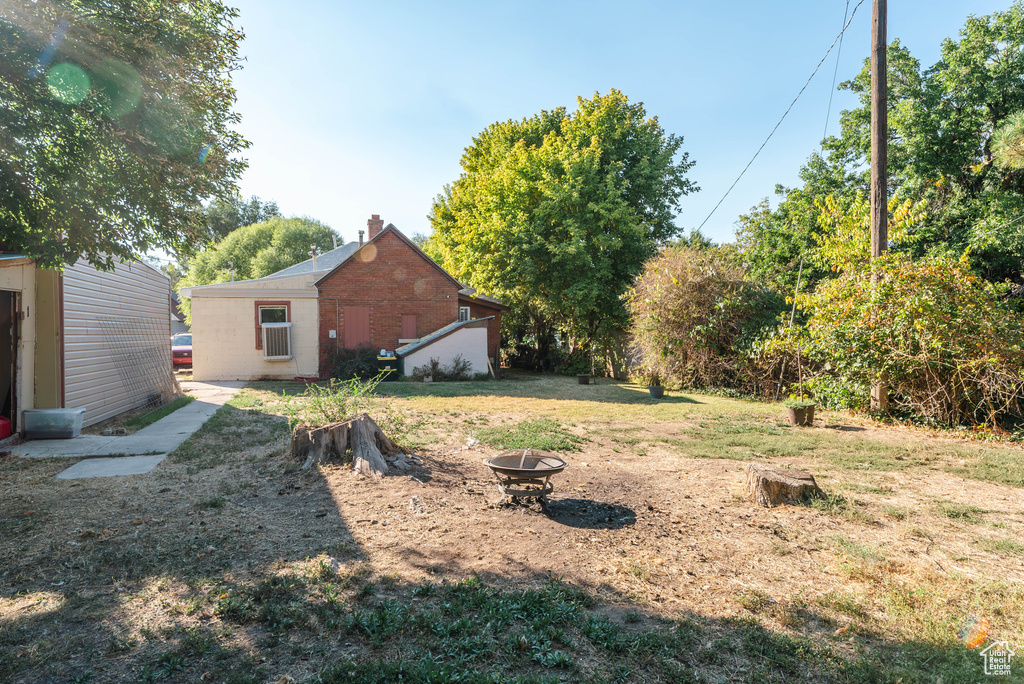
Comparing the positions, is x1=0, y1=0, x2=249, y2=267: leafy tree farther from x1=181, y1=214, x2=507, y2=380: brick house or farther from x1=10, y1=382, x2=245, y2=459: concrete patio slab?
x1=181, y1=214, x2=507, y2=380: brick house

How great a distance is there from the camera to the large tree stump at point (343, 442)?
618 cm

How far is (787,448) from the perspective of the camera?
7.60 metres

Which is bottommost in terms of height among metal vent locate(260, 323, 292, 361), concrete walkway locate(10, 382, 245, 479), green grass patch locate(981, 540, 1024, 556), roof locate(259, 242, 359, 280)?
green grass patch locate(981, 540, 1024, 556)

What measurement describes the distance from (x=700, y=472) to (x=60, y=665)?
239 inches

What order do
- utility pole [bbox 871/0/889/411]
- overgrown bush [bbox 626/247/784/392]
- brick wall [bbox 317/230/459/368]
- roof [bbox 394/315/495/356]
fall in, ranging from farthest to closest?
brick wall [bbox 317/230/459/368], roof [bbox 394/315/495/356], overgrown bush [bbox 626/247/784/392], utility pole [bbox 871/0/889/411]

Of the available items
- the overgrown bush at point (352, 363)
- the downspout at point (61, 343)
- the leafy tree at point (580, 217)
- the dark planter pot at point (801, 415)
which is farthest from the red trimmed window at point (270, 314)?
the dark planter pot at point (801, 415)

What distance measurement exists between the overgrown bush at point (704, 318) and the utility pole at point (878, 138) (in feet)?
12.0

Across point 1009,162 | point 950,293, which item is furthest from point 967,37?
point 950,293

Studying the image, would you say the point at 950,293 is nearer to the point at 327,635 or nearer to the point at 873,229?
the point at 873,229

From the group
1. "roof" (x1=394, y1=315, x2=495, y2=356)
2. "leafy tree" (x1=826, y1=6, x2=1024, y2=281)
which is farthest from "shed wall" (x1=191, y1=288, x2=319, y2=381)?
"leafy tree" (x1=826, y1=6, x2=1024, y2=281)

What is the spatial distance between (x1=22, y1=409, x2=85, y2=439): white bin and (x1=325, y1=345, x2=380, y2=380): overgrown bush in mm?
9554

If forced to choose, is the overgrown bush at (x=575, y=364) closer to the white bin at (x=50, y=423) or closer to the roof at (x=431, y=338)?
the roof at (x=431, y=338)

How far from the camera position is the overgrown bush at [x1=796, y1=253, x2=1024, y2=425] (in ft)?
27.5

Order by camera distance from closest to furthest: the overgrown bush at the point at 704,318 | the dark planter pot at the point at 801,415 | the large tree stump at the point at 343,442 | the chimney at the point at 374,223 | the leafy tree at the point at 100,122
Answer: the leafy tree at the point at 100,122
the large tree stump at the point at 343,442
the dark planter pot at the point at 801,415
the overgrown bush at the point at 704,318
the chimney at the point at 374,223
